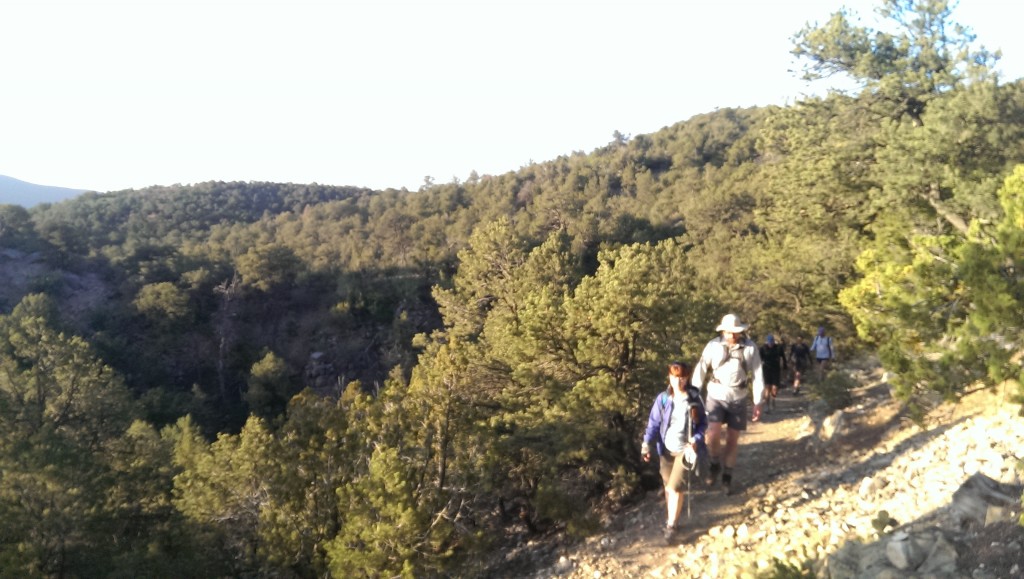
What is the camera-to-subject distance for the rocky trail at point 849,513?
3.92 m

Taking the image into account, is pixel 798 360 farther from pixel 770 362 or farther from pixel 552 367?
pixel 552 367

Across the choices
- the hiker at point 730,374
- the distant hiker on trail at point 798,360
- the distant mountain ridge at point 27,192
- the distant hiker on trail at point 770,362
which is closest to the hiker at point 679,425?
the hiker at point 730,374

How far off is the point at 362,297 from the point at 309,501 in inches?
1363

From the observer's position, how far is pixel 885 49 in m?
13.5

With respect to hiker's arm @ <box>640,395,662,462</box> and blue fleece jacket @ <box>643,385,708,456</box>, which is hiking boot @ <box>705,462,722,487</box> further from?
hiker's arm @ <box>640,395,662,462</box>

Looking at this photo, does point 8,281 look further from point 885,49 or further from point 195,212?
point 885,49

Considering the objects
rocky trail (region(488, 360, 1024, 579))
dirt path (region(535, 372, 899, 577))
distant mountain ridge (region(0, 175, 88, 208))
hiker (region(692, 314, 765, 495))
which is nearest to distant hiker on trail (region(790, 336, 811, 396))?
dirt path (region(535, 372, 899, 577))

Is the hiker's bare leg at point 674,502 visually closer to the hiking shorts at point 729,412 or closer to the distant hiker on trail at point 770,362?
the hiking shorts at point 729,412

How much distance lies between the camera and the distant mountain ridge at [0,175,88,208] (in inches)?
4328

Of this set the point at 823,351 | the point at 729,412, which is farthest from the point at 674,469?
the point at 823,351

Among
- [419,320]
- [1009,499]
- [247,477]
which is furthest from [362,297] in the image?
[1009,499]

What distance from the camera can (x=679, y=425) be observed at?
17.7 feet

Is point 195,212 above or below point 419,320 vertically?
above

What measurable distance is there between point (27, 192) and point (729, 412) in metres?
147
